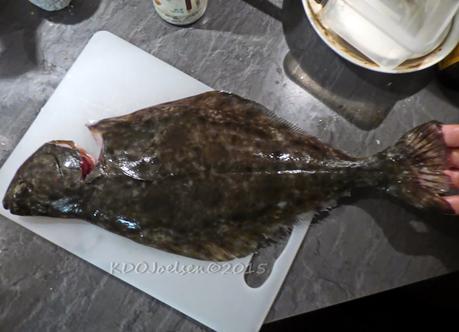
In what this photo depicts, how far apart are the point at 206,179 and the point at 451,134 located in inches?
20.3

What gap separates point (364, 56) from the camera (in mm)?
1229

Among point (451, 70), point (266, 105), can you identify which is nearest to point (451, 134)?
point (451, 70)

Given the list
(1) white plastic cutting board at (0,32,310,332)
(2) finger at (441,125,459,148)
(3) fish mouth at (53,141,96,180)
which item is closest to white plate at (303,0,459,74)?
(2) finger at (441,125,459,148)

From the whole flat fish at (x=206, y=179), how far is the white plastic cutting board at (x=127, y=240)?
0.06 m

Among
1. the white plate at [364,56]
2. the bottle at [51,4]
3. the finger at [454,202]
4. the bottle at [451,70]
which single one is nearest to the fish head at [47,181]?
the bottle at [51,4]

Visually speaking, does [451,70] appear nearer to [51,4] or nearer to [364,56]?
[364,56]

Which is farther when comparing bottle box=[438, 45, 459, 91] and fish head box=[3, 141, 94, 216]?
bottle box=[438, 45, 459, 91]

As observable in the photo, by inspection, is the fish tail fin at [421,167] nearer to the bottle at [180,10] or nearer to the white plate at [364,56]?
the white plate at [364,56]

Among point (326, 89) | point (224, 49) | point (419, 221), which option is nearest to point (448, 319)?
point (419, 221)

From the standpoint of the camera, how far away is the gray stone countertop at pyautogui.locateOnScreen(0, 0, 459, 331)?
1.19 meters

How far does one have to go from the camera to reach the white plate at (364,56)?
1.20 meters

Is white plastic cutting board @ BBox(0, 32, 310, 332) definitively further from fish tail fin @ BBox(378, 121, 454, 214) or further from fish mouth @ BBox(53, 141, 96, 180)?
fish tail fin @ BBox(378, 121, 454, 214)

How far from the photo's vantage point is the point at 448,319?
140 centimetres

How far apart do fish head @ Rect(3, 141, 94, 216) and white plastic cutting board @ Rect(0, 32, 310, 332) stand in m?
0.06
